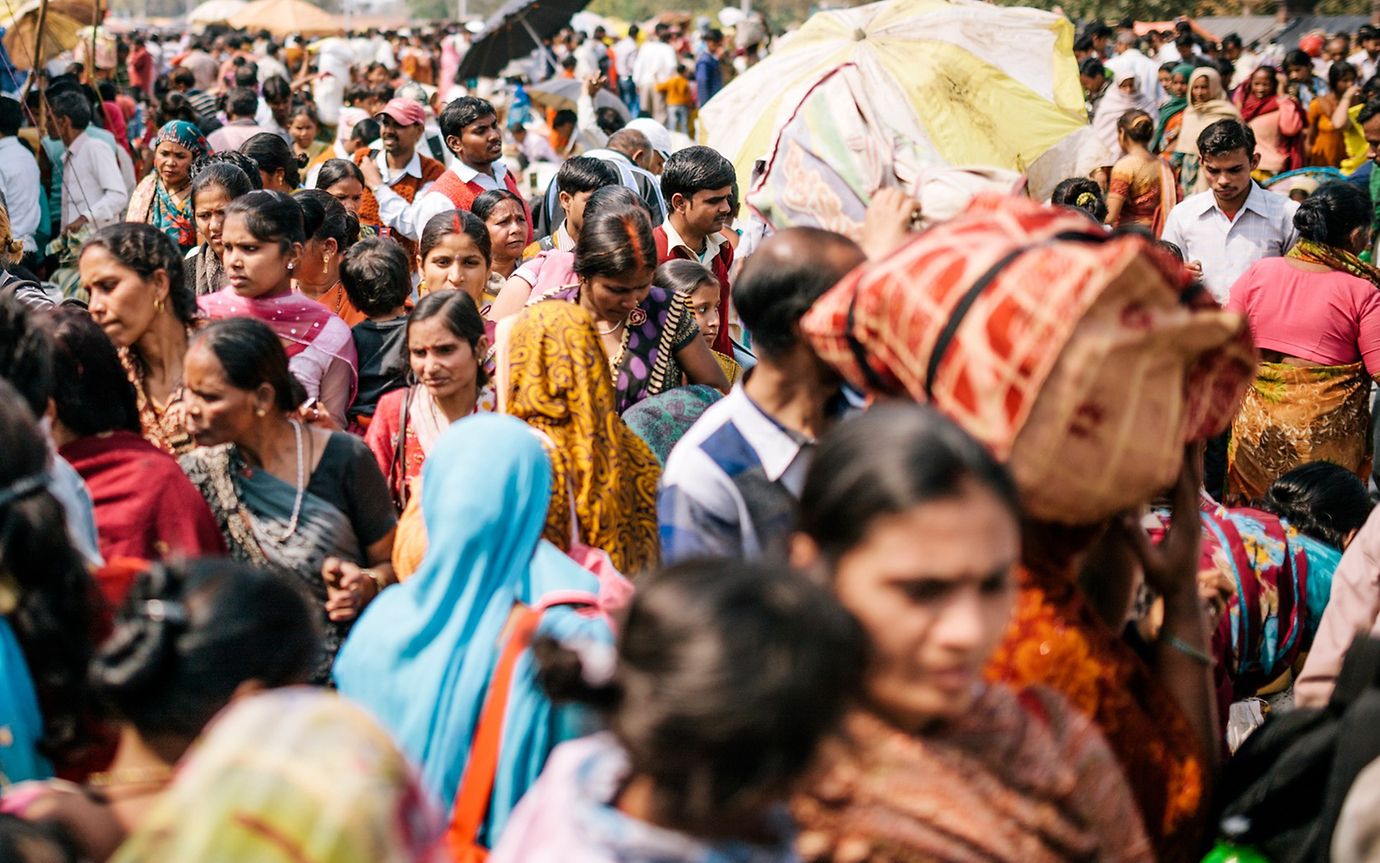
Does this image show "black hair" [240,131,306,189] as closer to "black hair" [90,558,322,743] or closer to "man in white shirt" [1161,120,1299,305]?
"man in white shirt" [1161,120,1299,305]

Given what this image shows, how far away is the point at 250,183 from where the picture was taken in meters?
5.61

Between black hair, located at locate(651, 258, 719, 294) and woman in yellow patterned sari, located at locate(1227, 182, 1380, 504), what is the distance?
249cm

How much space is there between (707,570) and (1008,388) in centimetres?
48

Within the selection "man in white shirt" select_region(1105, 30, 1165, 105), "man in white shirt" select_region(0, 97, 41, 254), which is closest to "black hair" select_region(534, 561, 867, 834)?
"man in white shirt" select_region(0, 97, 41, 254)

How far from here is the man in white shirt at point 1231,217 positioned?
6.84 meters

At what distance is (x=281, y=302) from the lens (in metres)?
4.53

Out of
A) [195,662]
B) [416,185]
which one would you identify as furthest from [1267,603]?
[416,185]

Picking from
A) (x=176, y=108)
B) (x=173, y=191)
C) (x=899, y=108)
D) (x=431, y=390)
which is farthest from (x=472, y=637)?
(x=176, y=108)

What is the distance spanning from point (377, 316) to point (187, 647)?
2.86m

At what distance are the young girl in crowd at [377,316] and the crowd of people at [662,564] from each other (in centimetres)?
2

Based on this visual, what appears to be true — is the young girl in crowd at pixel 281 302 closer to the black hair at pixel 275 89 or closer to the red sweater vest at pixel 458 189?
the red sweater vest at pixel 458 189

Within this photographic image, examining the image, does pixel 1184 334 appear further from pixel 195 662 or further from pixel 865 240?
pixel 195 662

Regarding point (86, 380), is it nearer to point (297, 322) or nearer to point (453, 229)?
point (297, 322)

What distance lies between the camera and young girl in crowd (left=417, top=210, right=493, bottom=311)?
5000 mm
